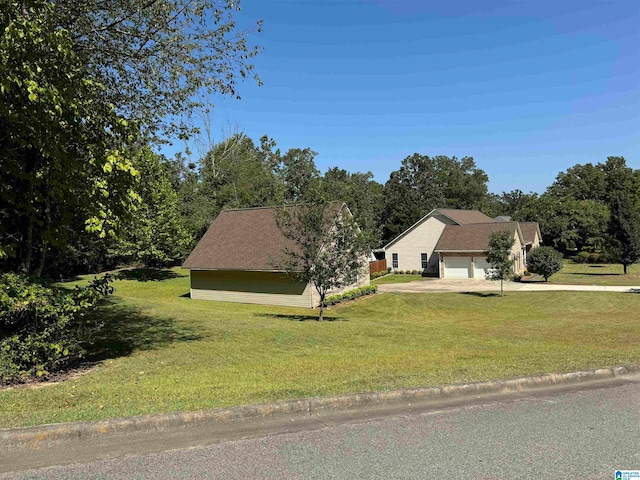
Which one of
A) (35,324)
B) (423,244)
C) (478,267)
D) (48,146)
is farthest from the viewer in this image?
(423,244)

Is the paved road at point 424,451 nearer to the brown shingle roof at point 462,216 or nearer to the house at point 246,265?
the house at point 246,265

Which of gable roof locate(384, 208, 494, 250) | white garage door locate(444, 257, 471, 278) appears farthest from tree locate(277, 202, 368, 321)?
gable roof locate(384, 208, 494, 250)

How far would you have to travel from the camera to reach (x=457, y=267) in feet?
132

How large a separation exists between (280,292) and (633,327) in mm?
16538

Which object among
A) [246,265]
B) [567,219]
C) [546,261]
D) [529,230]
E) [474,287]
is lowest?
[474,287]

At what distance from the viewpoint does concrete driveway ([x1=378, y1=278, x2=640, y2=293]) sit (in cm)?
3059

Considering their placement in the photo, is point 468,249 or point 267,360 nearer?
point 267,360

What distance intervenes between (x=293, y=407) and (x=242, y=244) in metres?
23.6

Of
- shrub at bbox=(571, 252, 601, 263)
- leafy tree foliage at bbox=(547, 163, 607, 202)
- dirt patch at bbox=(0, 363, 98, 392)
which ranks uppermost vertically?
leafy tree foliage at bbox=(547, 163, 607, 202)

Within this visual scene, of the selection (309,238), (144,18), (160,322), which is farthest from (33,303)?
(309,238)

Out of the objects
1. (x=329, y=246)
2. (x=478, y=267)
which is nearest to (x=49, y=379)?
(x=329, y=246)

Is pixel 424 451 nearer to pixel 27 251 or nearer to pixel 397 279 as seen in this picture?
pixel 27 251

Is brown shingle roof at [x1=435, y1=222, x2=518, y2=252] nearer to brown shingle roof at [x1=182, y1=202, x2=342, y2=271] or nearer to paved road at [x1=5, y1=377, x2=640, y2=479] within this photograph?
brown shingle roof at [x1=182, y1=202, x2=342, y2=271]

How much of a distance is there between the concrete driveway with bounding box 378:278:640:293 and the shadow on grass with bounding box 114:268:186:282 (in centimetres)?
1789
